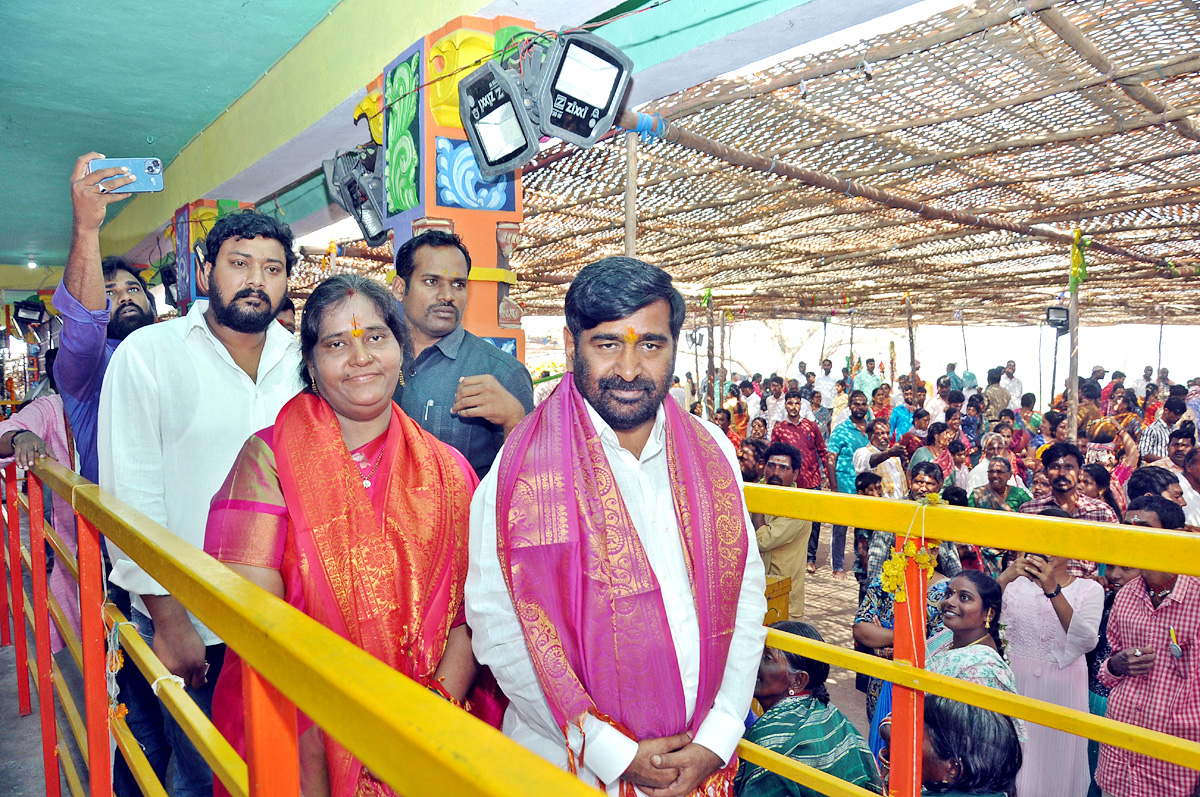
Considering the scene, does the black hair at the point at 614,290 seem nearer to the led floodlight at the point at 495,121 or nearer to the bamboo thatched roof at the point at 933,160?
the led floodlight at the point at 495,121

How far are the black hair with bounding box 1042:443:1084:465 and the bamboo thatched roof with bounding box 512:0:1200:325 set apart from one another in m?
2.02

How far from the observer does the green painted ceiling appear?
4.47 meters

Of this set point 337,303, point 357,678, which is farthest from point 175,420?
point 357,678

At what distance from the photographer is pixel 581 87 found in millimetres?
3100

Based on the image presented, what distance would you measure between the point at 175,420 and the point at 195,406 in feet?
0.20

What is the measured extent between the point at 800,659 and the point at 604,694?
61.3 inches

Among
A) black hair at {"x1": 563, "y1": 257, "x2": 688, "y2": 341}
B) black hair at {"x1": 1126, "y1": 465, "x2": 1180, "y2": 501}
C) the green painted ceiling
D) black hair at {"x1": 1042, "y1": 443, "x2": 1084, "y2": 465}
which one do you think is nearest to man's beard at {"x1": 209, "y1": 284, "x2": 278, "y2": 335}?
black hair at {"x1": 563, "y1": 257, "x2": 688, "y2": 341}

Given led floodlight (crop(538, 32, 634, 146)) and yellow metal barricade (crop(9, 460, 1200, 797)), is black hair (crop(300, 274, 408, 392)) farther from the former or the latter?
led floodlight (crop(538, 32, 634, 146))

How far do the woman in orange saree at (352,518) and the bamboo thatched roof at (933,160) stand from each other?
307 centimetres

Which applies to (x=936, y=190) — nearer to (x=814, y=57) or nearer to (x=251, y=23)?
(x=814, y=57)

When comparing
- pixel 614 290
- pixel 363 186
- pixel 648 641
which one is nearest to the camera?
pixel 648 641

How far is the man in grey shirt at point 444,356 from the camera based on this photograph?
2.41 m

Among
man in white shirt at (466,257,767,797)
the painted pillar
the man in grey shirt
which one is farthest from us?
the painted pillar

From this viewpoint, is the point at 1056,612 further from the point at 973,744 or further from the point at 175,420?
the point at 175,420
